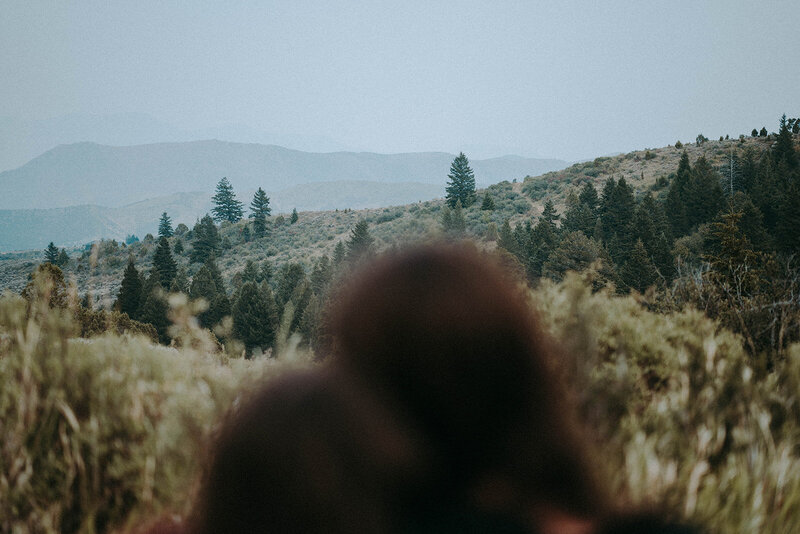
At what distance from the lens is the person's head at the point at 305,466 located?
224 centimetres

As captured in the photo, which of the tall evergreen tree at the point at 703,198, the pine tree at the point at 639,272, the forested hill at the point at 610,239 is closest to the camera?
the forested hill at the point at 610,239

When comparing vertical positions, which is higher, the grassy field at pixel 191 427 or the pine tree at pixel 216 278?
the grassy field at pixel 191 427

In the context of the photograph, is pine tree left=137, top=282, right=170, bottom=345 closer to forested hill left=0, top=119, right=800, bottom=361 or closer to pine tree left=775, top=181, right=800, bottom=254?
forested hill left=0, top=119, right=800, bottom=361

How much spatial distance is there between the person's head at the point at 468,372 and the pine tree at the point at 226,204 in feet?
327

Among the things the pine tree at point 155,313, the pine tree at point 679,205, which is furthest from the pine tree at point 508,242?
the pine tree at point 155,313

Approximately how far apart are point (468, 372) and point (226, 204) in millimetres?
102987

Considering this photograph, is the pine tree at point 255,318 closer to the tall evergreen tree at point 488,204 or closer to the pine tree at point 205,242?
the pine tree at point 205,242

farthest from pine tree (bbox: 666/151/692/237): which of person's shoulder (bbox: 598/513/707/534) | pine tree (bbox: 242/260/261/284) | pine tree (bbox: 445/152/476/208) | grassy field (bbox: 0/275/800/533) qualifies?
pine tree (bbox: 242/260/261/284)

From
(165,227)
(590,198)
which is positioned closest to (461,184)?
(590,198)

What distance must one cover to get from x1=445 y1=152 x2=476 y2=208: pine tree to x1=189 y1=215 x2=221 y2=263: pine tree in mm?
39294

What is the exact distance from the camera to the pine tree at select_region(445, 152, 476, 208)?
67.9m

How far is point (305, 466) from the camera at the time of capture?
241cm

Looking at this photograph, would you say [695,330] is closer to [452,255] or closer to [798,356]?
[798,356]

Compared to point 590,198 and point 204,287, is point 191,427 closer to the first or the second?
point 204,287
